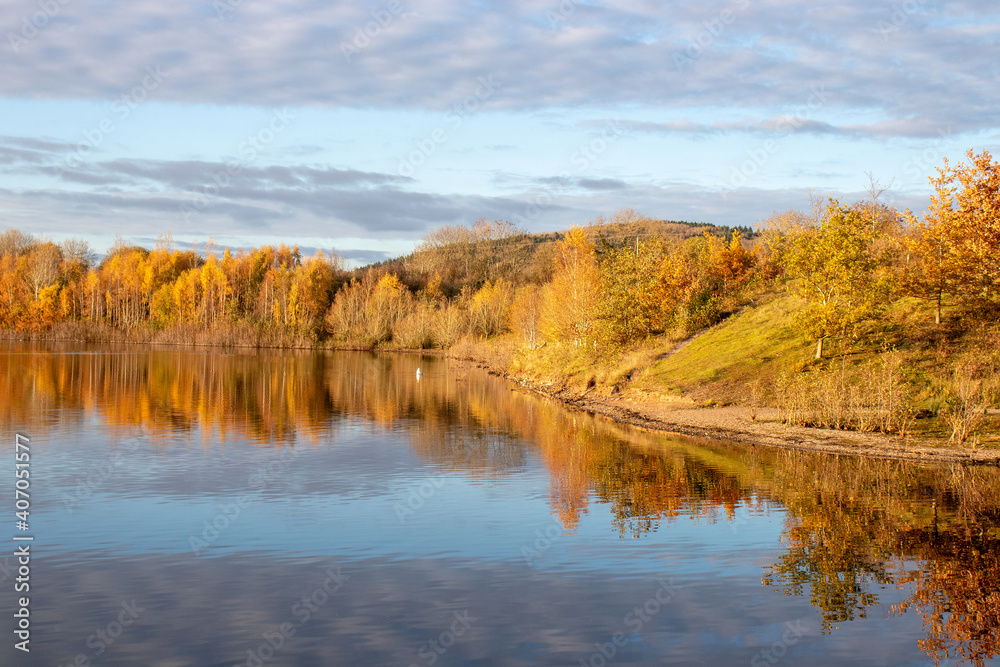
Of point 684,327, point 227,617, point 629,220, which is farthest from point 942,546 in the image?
point 629,220

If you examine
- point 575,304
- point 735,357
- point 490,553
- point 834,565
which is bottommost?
point 490,553

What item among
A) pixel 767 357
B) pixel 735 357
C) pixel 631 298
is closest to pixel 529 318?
pixel 631 298

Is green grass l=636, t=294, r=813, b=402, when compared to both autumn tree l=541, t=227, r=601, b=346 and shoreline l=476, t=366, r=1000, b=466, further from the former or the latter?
autumn tree l=541, t=227, r=601, b=346

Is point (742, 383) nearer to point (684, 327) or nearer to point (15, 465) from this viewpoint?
point (684, 327)

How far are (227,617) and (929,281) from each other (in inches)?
1337

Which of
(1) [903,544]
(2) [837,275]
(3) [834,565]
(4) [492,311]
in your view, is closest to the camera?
(3) [834,565]

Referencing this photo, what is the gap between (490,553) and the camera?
49.9 feet

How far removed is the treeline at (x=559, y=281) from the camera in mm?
36094

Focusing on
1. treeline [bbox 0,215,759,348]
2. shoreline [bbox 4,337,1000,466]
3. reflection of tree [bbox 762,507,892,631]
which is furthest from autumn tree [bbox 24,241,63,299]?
reflection of tree [bbox 762,507,892,631]

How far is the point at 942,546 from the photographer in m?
15.4

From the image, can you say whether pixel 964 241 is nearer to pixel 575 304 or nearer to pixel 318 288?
pixel 575 304

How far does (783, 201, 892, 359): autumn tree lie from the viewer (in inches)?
1419

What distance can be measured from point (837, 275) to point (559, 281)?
2769 cm

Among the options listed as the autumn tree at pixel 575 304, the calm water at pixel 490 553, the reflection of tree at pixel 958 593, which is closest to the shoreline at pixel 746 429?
the calm water at pixel 490 553
